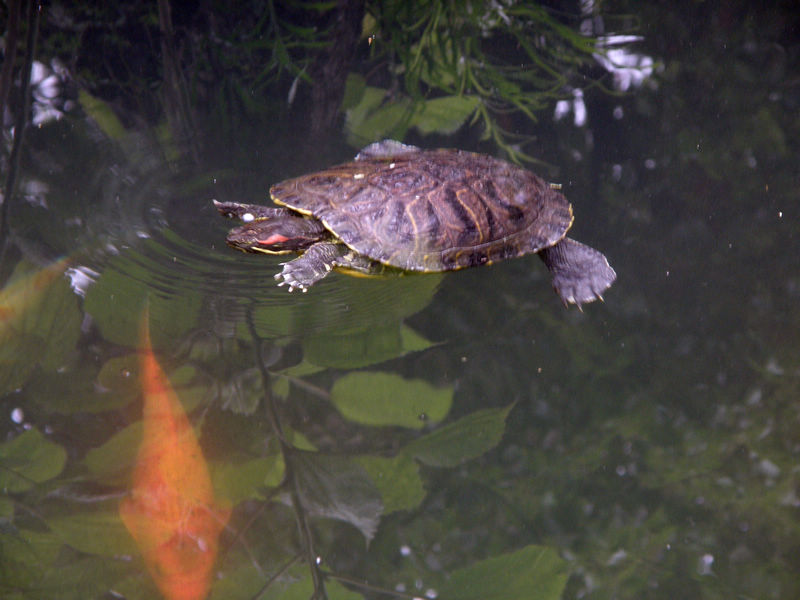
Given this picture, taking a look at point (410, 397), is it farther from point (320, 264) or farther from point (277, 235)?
point (277, 235)

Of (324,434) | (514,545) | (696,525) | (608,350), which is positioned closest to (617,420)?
(608,350)

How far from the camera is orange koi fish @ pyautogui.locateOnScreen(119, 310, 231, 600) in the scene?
4.39 feet

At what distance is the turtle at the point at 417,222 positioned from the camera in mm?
1433

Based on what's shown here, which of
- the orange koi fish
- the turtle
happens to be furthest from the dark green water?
the turtle

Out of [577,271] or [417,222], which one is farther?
[577,271]

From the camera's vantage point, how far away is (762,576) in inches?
54.8

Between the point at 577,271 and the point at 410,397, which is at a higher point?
the point at 577,271

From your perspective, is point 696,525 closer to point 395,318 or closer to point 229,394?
point 395,318

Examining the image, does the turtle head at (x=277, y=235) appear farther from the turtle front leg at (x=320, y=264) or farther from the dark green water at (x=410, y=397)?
the dark green water at (x=410, y=397)

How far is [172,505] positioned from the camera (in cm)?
139

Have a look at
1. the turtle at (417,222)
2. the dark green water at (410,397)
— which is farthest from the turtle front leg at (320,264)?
the dark green water at (410,397)

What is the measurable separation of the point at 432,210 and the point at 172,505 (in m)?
0.91

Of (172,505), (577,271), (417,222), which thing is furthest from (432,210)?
(172,505)

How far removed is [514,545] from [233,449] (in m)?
0.70
